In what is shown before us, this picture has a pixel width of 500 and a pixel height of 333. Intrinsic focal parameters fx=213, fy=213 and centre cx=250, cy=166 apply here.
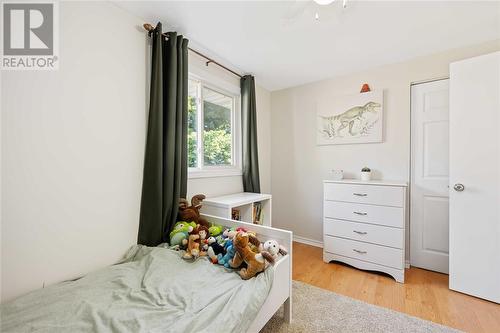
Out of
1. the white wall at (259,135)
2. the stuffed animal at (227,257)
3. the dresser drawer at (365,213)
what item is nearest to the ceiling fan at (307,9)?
the white wall at (259,135)

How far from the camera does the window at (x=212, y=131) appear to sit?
2291mm

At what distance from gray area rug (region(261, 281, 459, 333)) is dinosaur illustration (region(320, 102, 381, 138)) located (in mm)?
1870

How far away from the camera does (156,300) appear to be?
1.08 m

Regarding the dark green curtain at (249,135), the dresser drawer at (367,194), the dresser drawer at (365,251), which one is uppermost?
the dark green curtain at (249,135)

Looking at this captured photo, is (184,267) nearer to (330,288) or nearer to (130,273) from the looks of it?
(130,273)

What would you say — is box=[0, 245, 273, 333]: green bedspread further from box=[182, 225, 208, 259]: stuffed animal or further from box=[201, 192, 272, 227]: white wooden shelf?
box=[201, 192, 272, 227]: white wooden shelf

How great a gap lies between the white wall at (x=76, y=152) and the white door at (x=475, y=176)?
2.70 m

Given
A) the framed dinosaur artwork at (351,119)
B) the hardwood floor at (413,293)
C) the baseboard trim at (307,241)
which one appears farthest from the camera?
the baseboard trim at (307,241)

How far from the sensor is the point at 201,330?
898 mm

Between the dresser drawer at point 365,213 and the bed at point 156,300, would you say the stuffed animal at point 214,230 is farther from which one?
the dresser drawer at point 365,213

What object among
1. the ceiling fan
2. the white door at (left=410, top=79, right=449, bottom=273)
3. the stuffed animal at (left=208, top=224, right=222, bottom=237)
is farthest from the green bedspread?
the white door at (left=410, top=79, right=449, bottom=273)

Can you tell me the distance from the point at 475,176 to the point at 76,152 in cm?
304

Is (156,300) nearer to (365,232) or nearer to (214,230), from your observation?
(214,230)

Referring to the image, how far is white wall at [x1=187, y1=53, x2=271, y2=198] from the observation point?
7.34ft
